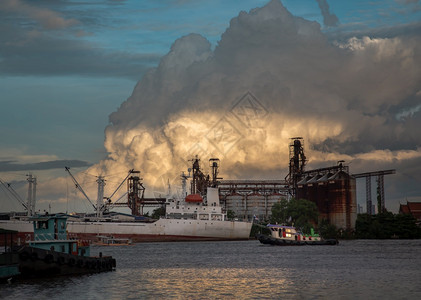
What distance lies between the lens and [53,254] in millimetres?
70000

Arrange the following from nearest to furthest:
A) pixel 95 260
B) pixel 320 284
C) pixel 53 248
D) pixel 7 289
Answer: pixel 7 289 → pixel 320 284 → pixel 53 248 → pixel 95 260

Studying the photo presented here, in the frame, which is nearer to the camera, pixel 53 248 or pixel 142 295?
pixel 142 295

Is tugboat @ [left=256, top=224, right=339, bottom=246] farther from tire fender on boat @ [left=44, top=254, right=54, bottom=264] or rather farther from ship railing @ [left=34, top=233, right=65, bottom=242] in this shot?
tire fender on boat @ [left=44, top=254, right=54, bottom=264]

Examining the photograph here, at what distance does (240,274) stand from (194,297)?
74.1 feet

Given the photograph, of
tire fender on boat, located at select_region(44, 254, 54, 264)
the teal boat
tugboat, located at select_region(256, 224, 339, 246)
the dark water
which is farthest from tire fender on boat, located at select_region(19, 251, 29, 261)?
tugboat, located at select_region(256, 224, 339, 246)

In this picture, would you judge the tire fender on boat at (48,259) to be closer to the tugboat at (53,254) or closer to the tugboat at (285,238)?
the tugboat at (53,254)

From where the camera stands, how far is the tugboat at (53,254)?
67625 mm

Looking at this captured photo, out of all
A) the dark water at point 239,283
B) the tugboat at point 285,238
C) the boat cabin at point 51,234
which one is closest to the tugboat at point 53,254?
the boat cabin at point 51,234

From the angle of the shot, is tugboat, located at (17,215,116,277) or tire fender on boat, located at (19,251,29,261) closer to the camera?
tire fender on boat, located at (19,251,29,261)

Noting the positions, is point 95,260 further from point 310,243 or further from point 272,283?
point 310,243

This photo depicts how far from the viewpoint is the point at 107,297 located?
5784 cm

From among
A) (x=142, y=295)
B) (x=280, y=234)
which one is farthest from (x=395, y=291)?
(x=280, y=234)

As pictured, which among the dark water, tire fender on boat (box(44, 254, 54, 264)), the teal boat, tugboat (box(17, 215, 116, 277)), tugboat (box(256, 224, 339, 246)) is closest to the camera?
the dark water

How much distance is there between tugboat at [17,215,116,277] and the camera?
67.6 m
